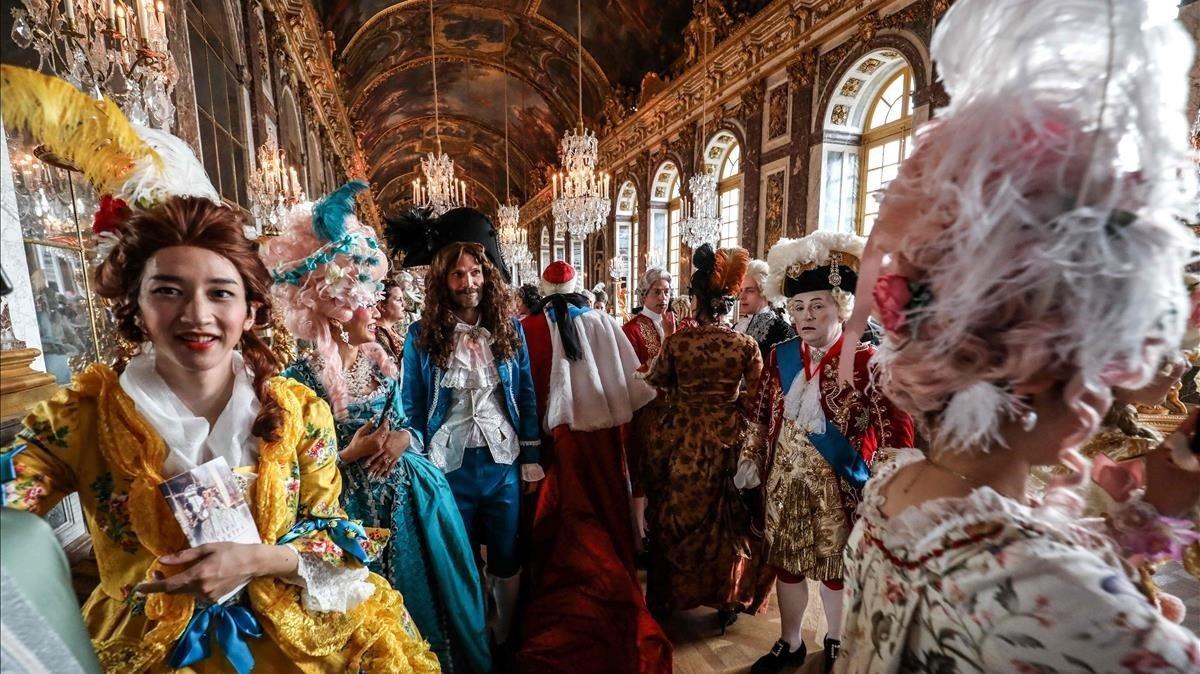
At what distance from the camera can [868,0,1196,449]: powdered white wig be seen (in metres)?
0.68

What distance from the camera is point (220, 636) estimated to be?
103 cm

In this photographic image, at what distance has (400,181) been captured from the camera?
98.6ft

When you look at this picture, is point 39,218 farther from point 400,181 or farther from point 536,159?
point 400,181

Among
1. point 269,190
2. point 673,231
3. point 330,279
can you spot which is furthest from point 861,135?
point 330,279

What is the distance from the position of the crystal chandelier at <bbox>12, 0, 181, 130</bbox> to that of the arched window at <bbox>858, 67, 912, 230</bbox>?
24.5ft

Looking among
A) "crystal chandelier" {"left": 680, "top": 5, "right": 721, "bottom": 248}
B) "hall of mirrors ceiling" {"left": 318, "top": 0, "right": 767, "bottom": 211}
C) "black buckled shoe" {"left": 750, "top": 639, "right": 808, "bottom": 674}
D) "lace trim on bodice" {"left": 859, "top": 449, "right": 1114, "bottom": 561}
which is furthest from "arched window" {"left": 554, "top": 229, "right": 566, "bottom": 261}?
"lace trim on bodice" {"left": 859, "top": 449, "right": 1114, "bottom": 561}

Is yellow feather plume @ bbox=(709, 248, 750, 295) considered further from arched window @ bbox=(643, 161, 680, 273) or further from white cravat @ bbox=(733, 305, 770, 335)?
arched window @ bbox=(643, 161, 680, 273)

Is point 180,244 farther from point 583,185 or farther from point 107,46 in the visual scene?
point 583,185

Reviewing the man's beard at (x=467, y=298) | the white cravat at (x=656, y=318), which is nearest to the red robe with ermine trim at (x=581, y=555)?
the man's beard at (x=467, y=298)

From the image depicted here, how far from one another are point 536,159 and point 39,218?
23.1 metres

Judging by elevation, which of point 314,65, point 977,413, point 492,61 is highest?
point 492,61

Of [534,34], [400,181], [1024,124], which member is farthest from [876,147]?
[400,181]

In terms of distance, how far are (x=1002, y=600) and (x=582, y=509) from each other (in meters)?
2.27

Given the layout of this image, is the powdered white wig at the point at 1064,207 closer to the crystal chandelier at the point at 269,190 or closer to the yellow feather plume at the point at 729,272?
the yellow feather plume at the point at 729,272
